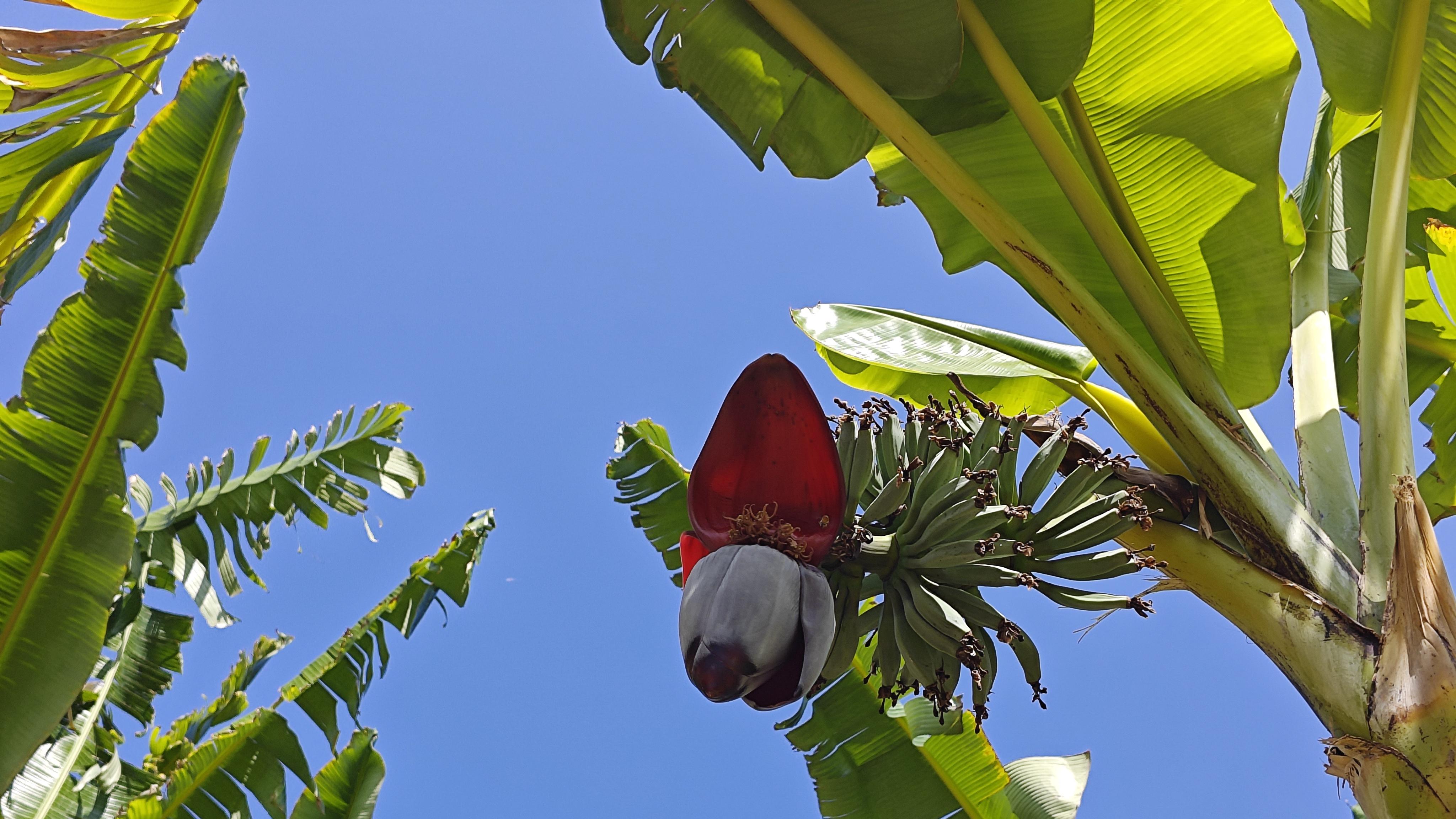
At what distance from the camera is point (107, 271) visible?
7.85 feet

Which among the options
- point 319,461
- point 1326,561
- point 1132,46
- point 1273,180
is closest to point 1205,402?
point 1326,561

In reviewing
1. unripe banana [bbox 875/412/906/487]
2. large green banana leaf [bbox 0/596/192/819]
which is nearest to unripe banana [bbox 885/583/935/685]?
unripe banana [bbox 875/412/906/487]

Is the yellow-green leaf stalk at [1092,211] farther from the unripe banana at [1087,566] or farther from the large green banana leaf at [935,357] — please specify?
the unripe banana at [1087,566]

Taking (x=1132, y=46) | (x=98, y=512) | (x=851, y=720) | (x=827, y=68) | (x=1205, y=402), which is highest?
(x=1132, y=46)

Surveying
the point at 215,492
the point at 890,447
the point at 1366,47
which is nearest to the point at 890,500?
Result: the point at 890,447

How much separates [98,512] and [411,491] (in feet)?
5.42

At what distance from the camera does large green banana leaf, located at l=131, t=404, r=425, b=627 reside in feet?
11.2

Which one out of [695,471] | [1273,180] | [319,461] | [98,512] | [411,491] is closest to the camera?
[695,471]

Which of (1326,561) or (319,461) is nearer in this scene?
(1326,561)

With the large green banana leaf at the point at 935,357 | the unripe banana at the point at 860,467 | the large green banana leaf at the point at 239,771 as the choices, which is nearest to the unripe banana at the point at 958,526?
the unripe banana at the point at 860,467

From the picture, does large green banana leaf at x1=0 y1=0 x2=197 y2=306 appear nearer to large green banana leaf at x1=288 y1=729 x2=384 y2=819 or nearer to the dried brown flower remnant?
the dried brown flower remnant

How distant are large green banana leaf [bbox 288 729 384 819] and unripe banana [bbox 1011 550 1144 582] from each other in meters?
2.49

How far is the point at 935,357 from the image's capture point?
2.13 meters

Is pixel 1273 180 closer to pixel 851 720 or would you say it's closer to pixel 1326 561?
pixel 1326 561
